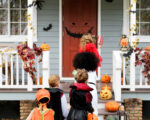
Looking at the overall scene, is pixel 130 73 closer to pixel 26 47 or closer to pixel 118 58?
pixel 118 58

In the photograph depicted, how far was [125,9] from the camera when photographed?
28.9 ft

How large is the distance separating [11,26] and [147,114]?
457 centimetres

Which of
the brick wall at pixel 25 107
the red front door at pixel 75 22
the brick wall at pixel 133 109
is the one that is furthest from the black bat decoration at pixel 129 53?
the brick wall at pixel 25 107

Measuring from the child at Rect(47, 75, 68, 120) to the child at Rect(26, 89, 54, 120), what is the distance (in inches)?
9.3

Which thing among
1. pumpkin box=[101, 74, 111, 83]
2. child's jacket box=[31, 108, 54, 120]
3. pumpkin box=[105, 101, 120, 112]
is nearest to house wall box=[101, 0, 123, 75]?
pumpkin box=[101, 74, 111, 83]

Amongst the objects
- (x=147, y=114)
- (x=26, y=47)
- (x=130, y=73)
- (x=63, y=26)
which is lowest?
(x=147, y=114)

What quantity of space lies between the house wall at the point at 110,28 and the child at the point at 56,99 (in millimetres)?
4422

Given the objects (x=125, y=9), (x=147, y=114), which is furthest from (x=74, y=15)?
(x=147, y=114)

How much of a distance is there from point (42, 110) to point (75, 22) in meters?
4.99

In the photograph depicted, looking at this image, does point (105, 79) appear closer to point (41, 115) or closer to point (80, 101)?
point (80, 101)

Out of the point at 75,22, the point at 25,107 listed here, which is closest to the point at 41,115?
the point at 25,107

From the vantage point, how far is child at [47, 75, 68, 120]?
4540 mm

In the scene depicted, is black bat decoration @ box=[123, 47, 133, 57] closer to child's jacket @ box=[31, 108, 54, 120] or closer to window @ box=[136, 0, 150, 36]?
window @ box=[136, 0, 150, 36]

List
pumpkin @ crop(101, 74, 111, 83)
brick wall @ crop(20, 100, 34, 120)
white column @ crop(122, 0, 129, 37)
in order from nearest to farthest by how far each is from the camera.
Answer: brick wall @ crop(20, 100, 34, 120), pumpkin @ crop(101, 74, 111, 83), white column @ crop(122, 0, 129, 37)
